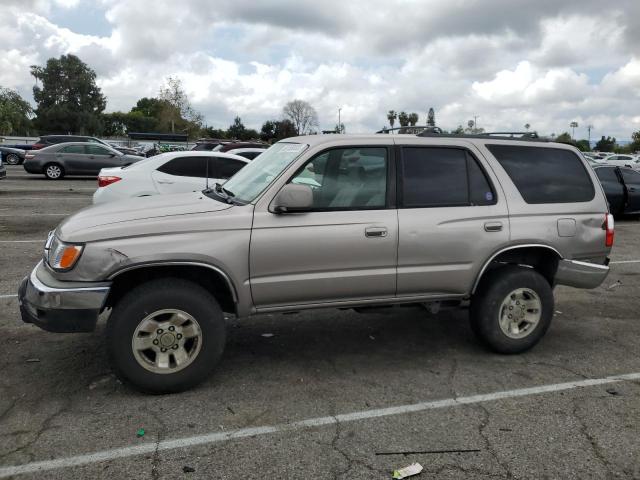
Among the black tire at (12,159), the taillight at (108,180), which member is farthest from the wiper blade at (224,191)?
the black tire at (12,159)

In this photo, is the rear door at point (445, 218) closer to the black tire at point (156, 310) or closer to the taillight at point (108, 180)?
the black tire at point (156, 310)

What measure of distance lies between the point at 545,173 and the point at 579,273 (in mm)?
901

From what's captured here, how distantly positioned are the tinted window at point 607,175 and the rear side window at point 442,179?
10.6 metres

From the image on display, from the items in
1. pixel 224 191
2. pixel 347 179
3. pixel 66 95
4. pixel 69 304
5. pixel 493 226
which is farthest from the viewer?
pixel 66 95

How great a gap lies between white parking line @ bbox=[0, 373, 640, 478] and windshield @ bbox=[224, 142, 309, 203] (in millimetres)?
1607

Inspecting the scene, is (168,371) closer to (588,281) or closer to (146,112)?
(588,281)

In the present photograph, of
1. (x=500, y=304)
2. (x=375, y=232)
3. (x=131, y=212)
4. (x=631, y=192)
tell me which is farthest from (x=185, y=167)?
(x=631, y=192)

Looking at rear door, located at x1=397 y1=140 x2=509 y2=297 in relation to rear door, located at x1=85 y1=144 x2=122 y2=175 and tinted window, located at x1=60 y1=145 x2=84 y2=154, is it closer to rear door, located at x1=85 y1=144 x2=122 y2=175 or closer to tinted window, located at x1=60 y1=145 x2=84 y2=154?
rear door, located at x1=85 y1=144 x2=122 y2=175

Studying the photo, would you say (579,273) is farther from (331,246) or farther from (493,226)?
(331,246)

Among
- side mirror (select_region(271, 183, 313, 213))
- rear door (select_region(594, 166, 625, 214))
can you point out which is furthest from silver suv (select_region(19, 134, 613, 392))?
rear door (select_region(594, 166, 625, 214))

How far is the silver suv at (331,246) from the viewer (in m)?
3.69

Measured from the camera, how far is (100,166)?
21.2 m

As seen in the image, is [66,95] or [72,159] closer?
[72,159]

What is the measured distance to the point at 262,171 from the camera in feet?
14.7
